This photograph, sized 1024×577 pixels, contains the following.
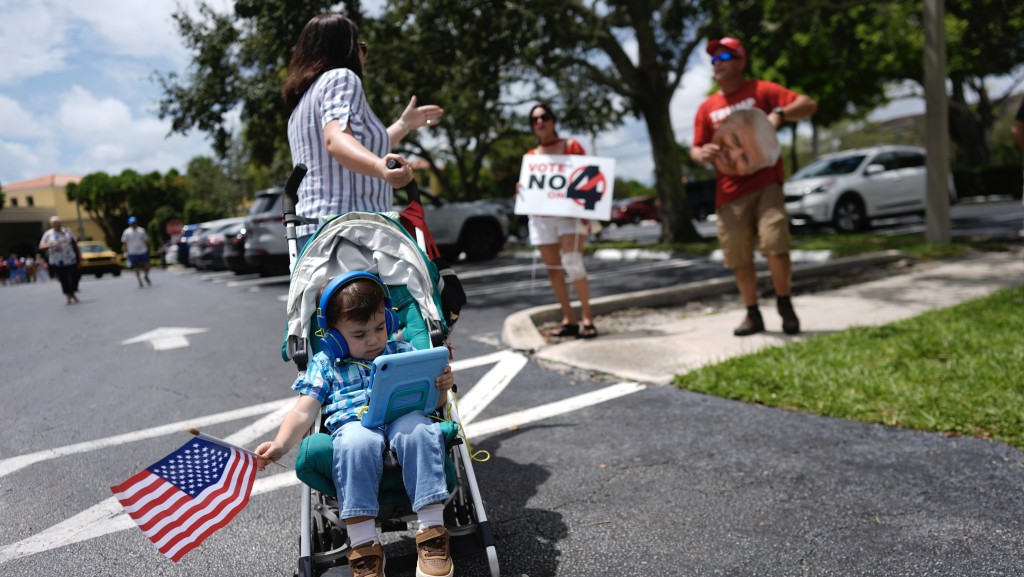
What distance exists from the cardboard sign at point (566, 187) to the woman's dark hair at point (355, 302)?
13.4 ft

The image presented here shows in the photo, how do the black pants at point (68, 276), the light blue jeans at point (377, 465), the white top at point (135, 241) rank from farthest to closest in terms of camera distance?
the white top at point (135, 241) → the black pants at point (68, 276) → the light blue jeans at point (377, 465)

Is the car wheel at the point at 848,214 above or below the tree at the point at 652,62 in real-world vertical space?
below

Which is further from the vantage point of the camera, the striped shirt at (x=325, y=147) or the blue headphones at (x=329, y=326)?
the striped shirt at (x=325, y=147)

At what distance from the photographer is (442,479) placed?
2.32 meters

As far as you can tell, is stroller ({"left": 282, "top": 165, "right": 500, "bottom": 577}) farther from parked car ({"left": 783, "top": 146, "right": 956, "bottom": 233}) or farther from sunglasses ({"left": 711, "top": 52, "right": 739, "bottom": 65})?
parked car ({"left": 783, "top": 146, "right": 956, "bottom": 233})

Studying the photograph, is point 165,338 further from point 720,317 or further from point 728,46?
point 728,46

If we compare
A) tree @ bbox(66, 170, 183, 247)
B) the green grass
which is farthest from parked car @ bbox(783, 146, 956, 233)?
tree @ bbox(66, 170, 183, 247)

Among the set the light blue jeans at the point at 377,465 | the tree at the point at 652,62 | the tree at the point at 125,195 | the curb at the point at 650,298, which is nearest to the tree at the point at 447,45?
the tree at the point at 652,62

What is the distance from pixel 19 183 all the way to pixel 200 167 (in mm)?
39709

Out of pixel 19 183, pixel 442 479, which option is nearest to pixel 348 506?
pixel 442 479

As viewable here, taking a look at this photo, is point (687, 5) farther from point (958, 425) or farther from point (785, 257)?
point (958, 425)

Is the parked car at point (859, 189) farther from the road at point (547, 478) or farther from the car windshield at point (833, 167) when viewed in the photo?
Answer: the road at point (547, 478)

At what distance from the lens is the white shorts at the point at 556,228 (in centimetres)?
660

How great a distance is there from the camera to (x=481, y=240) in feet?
55.2
